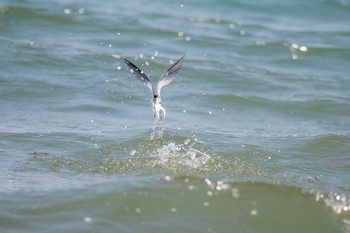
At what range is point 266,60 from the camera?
1147 cm

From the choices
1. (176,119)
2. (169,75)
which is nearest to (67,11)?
(176,119)

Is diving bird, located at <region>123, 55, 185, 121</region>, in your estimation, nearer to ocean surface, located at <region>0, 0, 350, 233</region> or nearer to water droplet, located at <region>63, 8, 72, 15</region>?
ocean surface, located at <region>0, 0, 350, 233</region>

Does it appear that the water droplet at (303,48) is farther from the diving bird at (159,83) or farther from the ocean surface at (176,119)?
the diving bird at (159,83)

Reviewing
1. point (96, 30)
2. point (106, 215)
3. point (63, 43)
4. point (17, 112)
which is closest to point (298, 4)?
point (96, 30)

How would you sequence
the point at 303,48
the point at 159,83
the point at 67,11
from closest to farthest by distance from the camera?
the point at 159,83 → the point at 303,48 → the point at 67,11

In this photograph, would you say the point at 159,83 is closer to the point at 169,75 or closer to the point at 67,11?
the point at 169,75

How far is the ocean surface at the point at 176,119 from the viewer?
549 centimetres

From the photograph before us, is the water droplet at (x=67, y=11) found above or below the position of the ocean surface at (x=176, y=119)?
above

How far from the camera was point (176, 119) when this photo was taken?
827cm

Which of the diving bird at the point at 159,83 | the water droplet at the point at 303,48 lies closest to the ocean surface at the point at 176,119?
the water droplet at the point at 303,48

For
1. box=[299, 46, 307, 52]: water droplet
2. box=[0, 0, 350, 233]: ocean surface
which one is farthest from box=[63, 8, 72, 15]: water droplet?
box=[299, 46, 307, 52]: water droplet

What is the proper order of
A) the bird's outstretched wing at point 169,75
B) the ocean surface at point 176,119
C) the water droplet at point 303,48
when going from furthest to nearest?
the water droplet at point 303,48 < the bird's outstretched wing at point 169,75 < the ocean surface at point 176,119

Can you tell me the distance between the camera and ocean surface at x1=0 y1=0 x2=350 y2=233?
18.0ft

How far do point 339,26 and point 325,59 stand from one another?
109 inches
